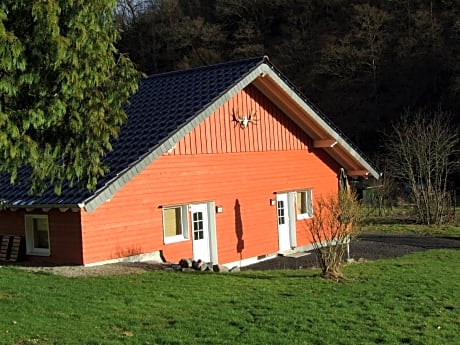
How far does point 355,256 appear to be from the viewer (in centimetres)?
1827

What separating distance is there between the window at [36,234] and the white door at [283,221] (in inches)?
295

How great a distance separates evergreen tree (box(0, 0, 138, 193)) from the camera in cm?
602

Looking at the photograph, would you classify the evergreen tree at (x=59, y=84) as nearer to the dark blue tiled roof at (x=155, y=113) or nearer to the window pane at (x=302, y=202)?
the dark blue tiled roof at (x=155, y=113)

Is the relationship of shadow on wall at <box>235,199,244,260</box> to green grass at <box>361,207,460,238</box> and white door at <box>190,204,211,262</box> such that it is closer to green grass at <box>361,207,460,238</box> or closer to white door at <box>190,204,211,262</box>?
white door at <box>190,204,211,262</box>

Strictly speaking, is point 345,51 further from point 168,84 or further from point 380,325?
point 380,325

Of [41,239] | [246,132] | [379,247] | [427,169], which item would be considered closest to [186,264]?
[41,239]

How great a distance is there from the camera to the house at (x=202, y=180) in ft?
45.0

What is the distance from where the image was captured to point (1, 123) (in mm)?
5863

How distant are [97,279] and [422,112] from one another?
41.9 metres


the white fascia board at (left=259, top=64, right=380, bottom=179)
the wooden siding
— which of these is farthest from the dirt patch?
the white fascia board at (left=259, top=64, right=380, bottom=179)

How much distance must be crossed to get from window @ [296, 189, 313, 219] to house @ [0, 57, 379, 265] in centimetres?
5

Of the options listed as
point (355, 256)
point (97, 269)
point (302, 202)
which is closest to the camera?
point (97, 269)

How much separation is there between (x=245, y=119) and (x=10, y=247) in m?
7.21

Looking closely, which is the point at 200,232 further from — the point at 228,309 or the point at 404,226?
the point at 404,226
